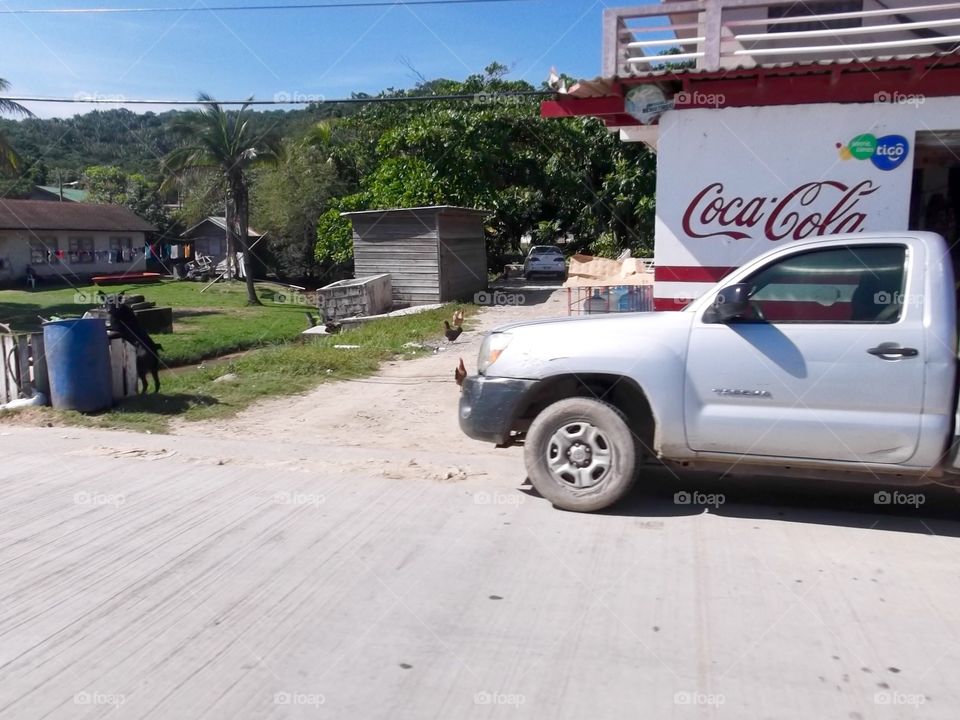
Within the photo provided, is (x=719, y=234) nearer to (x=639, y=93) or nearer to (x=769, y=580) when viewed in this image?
(x=639, y=93)

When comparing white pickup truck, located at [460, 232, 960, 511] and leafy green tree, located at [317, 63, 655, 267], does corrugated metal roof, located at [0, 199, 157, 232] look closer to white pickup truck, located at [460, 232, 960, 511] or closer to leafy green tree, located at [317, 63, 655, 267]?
leafy green tree, located at [317, 63, 655, 267]

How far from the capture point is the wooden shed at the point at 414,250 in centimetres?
2302

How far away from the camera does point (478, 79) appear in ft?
121

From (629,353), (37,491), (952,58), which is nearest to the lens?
(629,353)

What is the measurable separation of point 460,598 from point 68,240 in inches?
1820

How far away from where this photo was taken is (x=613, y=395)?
609 cm

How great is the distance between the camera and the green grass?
20.2 m

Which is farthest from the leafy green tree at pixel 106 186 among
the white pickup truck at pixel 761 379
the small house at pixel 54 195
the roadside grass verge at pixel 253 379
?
the white pickup truck at pixel 761 379

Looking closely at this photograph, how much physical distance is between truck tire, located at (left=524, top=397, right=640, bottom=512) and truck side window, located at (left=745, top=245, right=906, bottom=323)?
48.7 inches

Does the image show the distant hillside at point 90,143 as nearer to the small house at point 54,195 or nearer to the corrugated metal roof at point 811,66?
the small house at point 54,195

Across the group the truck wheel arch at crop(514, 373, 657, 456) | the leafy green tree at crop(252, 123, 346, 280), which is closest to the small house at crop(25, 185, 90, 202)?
the leafy green tree at crop(252, 123, 346, 280)

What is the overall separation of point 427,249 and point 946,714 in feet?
66.6

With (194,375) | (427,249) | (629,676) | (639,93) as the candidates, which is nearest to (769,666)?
(629,676)

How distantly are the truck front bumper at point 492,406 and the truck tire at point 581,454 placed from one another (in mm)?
196
